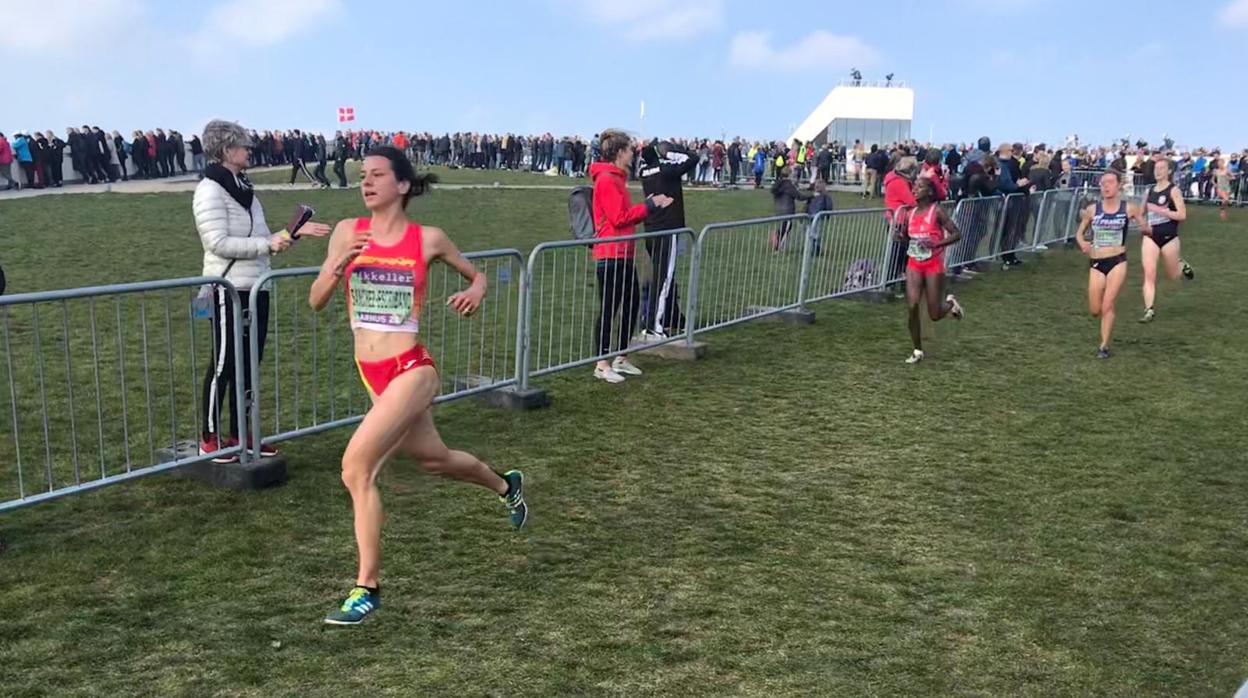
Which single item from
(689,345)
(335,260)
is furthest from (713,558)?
(689,345)

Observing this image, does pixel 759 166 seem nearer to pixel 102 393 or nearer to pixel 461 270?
pixel 102 393

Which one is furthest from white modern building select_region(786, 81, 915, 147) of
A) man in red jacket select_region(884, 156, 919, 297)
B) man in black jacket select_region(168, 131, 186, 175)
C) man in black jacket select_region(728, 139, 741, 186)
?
man in red jacket select_region(884, 156, 919, 297)

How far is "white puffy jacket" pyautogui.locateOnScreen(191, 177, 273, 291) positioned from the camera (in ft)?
18.2

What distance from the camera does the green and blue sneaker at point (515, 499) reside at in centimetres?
503

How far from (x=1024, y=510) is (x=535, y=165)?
4956cm

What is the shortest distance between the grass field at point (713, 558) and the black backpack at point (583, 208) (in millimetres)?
1503

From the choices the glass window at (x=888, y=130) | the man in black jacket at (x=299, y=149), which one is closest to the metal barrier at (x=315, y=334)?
the man in black jacket at (x=299, y=149)

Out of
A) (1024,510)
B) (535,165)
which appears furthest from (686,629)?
(535,165)

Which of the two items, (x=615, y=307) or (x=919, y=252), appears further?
(x=919, y=252)

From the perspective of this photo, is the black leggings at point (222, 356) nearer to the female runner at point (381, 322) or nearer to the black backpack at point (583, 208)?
the female runner at point (381, 322)

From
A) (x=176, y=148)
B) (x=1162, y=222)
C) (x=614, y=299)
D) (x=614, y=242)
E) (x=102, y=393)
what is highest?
(x=176, y=148)

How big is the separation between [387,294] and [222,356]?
6.30ft

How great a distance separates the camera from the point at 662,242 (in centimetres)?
929

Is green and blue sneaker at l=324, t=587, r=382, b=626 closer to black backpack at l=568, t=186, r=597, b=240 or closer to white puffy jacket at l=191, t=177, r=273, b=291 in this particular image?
white puffy jacket at l=191, t=177, r=273, b=291
